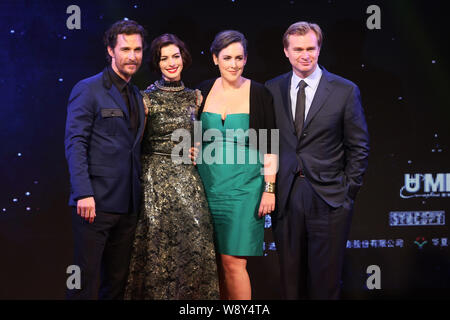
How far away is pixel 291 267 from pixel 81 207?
1334 millimetres

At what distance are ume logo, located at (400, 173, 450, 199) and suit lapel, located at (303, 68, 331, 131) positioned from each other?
52.5 inches

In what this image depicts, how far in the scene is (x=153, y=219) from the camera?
9.63 ft

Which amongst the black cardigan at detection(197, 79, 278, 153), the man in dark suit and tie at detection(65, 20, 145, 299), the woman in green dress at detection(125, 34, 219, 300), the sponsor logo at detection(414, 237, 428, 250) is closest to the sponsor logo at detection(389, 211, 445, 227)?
the sponsor logo at detection(414, 237, 428, 250)

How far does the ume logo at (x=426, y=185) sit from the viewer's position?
3.94m

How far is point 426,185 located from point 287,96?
1618 millimetres

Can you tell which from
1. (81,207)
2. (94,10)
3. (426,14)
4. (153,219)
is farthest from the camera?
(426,14)

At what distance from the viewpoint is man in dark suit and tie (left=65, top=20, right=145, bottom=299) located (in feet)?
9.11

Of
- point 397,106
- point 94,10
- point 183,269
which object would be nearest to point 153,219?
point 183,269

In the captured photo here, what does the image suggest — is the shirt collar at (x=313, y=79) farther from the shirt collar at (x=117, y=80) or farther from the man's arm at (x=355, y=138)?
the shirt collar at (x=117, y=80)

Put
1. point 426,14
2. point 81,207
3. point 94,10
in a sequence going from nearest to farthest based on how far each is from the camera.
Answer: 1. point 81,207
2. point 94,10
3. point 426,14

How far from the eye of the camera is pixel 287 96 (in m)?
3.11

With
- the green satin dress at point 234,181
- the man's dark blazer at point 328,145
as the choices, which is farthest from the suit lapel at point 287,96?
the green satin dress at point 234,181

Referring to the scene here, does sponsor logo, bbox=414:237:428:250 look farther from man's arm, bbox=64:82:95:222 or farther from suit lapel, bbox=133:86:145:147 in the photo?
man's arm, bbox=64:82:95:222

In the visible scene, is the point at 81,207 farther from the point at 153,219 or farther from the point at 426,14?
the point at 426,14
